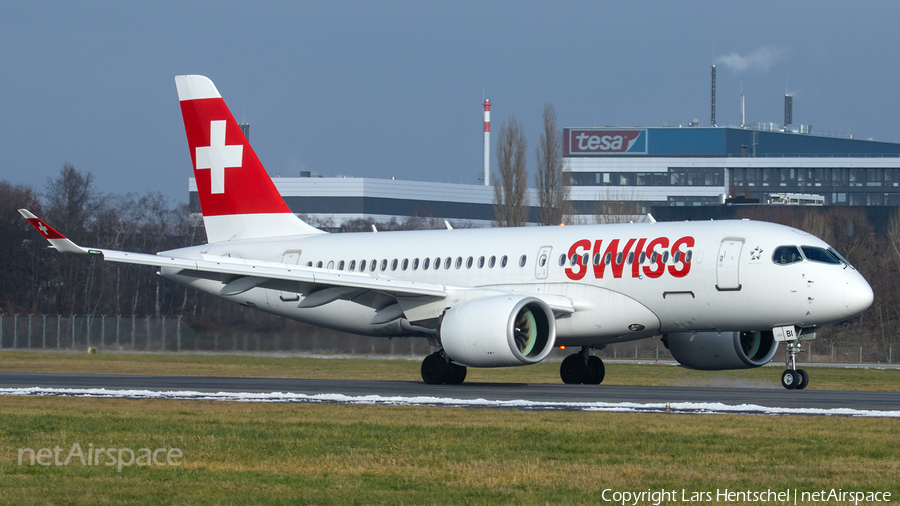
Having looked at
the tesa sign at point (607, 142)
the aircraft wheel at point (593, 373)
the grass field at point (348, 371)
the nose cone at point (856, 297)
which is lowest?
the grass field at point (348, 371)

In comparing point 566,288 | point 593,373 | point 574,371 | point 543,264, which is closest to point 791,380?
point 566,288

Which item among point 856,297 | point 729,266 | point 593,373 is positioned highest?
point 729,266

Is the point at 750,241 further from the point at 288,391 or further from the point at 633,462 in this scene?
the point at 633,462

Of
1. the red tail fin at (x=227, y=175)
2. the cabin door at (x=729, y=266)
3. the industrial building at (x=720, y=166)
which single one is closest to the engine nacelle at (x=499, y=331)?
the cabin door at (x=729, y=266)

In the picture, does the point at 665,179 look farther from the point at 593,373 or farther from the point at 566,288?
the point at 566,288

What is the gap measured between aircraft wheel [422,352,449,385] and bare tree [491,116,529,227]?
43.1 meters

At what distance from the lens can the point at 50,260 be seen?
64500mm

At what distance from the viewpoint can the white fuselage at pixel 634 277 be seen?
73.5 feet

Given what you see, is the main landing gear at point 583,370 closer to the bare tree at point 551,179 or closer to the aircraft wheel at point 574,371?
the aircraft wheel at point 574,371

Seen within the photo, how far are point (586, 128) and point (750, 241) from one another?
117062mm

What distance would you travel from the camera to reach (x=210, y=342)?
43.6 m

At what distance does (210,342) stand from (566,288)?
73.7 ft

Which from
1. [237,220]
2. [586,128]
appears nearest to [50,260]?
[237,220]

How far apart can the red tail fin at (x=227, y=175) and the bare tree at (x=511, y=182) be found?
3776 centimetres
